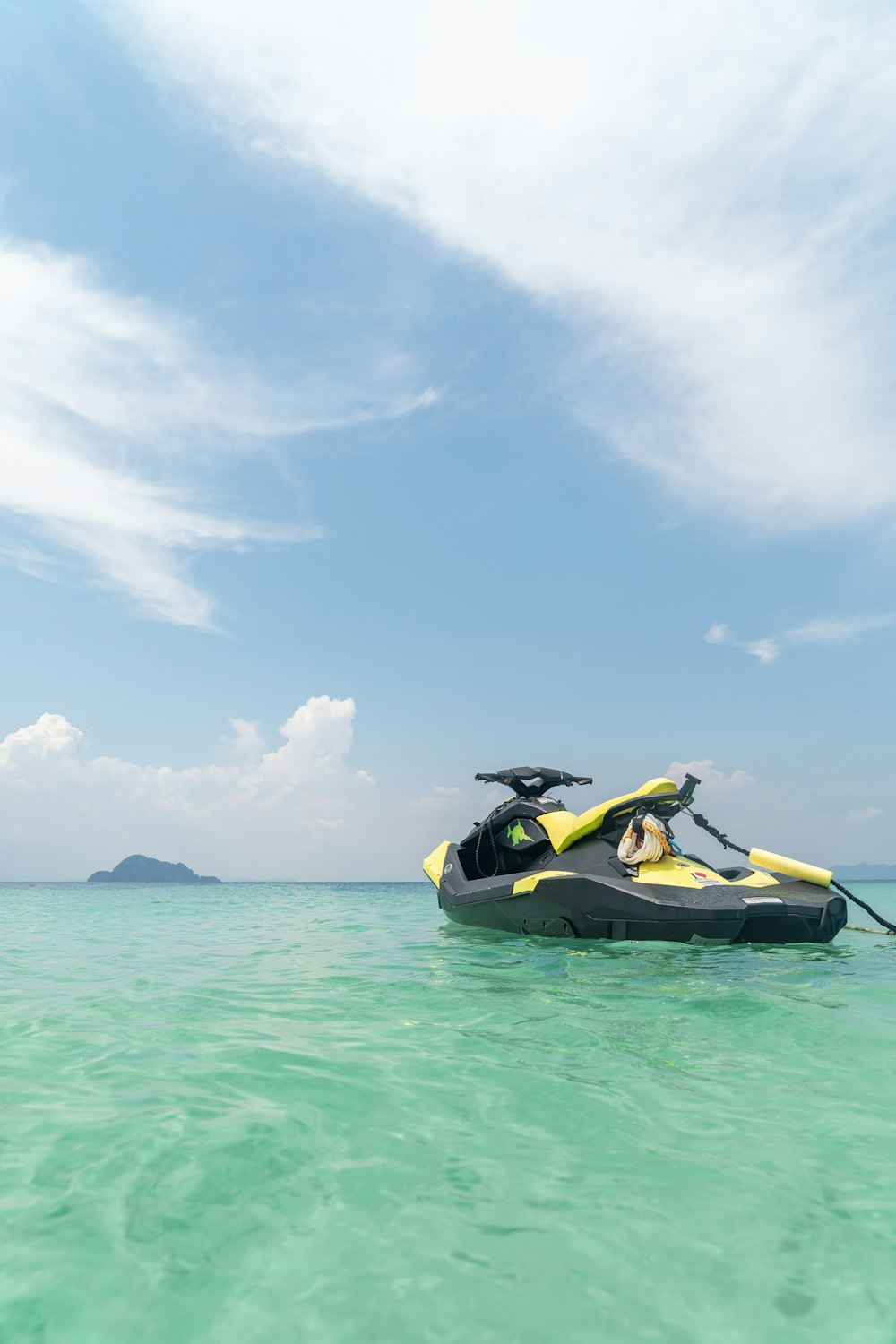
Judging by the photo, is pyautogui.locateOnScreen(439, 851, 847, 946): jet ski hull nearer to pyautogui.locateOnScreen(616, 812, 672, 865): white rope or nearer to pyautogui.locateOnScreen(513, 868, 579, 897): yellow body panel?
pyautogui.locateOnScreen(513, 868, 579, 897): yellow body panel

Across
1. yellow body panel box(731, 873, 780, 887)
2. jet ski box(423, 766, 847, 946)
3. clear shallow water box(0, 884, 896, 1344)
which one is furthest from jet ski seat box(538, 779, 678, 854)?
clear shallow water box(0, 884, 896, 1344)

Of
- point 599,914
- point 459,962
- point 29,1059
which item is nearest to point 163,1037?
point 29,1059

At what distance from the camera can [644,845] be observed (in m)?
8.87

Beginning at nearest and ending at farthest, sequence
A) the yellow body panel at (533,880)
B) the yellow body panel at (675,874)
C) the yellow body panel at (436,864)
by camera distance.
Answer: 1. the yellow body panel at (675,874)
2. the yellow body panel at (533,880)
3. the yellow body panel at (436,864)

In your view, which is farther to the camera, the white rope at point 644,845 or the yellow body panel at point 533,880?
the yellow body panel at point 533,880

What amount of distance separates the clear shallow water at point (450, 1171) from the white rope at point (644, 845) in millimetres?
3282

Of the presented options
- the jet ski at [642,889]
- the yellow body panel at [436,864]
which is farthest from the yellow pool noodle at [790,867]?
the yellow body panel at [436,864]

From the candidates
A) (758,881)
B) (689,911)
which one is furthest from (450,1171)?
(758,881)

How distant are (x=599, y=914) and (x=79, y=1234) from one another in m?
7.16

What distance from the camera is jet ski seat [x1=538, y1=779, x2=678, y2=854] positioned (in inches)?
357

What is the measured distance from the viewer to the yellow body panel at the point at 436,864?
1222 centimetres

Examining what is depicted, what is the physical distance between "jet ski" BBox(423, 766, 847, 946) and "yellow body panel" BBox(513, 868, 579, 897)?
0.02 meters

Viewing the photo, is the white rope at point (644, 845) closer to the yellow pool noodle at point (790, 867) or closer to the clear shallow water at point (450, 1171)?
the yellow pool noodle at point (790, 867)

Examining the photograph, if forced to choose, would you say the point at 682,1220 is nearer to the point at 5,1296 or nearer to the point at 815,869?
the point at 5,1296
